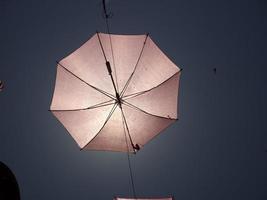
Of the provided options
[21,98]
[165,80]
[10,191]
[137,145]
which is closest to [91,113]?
[137,145]

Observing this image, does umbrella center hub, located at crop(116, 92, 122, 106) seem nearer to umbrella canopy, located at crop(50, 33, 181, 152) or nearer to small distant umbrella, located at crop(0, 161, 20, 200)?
umbrella canopy, located at crop(50, 33, 181, 152)

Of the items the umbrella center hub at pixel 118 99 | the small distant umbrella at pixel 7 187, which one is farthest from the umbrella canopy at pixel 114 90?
the small distant umbrella at pixel 7 187

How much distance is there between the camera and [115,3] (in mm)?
4426

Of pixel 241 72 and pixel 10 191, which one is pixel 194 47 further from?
pixel 10 191

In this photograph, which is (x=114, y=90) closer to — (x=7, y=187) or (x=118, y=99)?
(x=118, y=99)

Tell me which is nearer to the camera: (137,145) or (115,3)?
(137,145)

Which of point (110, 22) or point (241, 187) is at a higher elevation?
point (110, 22)

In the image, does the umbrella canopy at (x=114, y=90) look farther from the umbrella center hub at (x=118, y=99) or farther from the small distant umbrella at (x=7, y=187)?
the small distant umbrella at (x=7, y=187)

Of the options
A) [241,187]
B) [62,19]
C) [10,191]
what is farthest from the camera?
[62,19]

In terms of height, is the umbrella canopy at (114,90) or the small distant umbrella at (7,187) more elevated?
the umbrella canopy at (114,90)

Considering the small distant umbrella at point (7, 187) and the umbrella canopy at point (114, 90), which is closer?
the small distant umbrella at point (7, 187)

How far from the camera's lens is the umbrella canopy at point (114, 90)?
3.23 m

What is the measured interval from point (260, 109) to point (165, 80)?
1736 mm

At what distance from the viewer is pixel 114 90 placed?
3232mm
